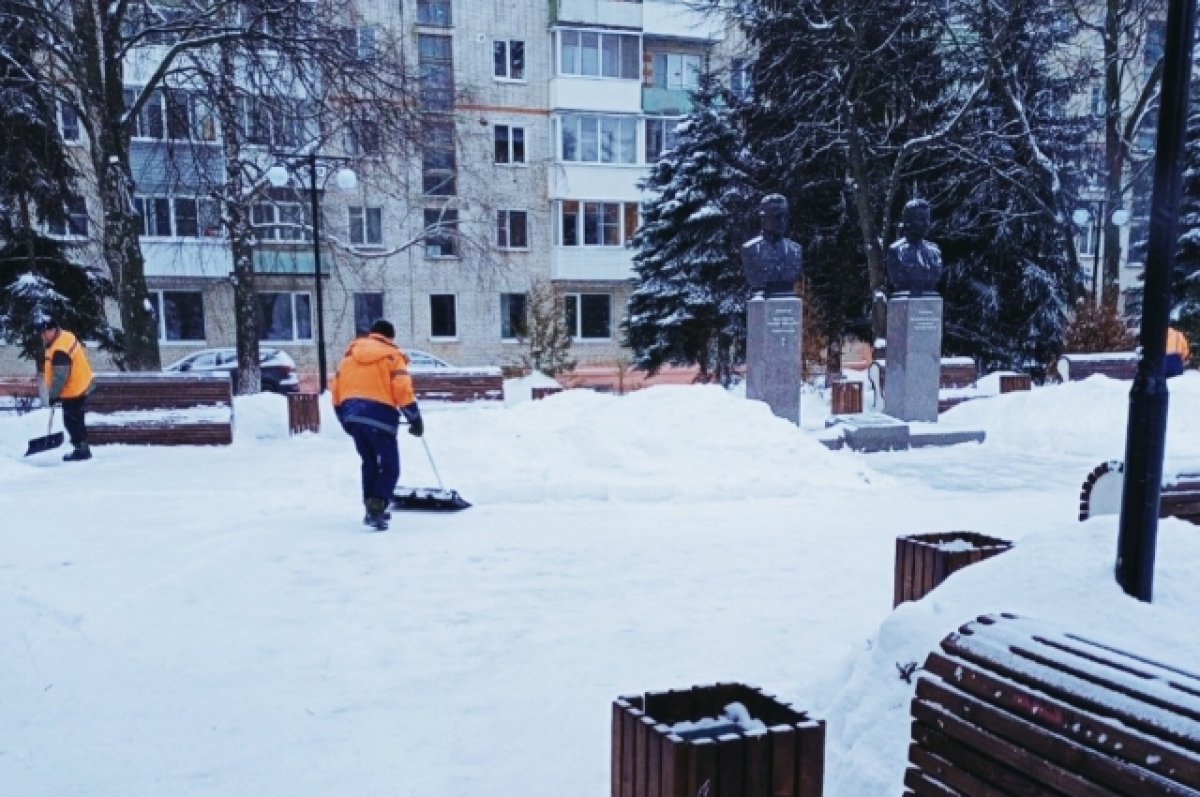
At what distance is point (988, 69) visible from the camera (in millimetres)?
19328

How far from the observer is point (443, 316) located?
114 ft

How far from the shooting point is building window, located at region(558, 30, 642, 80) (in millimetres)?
33906

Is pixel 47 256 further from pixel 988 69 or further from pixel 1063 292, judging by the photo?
pixel 1063 292

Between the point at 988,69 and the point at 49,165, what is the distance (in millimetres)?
19514

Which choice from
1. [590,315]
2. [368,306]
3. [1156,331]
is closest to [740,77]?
[590,315]

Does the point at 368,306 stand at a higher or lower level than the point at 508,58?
lower

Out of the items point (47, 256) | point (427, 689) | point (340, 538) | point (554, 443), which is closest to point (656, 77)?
point (47, 256)

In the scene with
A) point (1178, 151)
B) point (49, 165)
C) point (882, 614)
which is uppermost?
point (49, 165)

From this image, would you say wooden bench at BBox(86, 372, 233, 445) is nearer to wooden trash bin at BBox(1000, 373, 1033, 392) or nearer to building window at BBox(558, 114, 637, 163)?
wooden trash bin at BBox(1000, 373, 1033, 392)

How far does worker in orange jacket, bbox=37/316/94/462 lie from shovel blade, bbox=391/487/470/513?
19.3 feet

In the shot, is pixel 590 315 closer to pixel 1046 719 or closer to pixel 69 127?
pixel 69 127

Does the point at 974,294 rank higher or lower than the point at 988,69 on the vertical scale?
lower

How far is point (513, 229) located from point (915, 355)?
22243mm

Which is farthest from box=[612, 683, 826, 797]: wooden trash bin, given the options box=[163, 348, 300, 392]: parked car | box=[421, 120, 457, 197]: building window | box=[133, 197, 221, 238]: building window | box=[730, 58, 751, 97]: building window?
box=[133, 197, 221, 238]: building window
